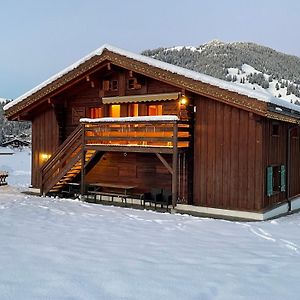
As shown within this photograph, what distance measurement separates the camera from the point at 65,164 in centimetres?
1734

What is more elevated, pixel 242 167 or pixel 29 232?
pixel 242 167

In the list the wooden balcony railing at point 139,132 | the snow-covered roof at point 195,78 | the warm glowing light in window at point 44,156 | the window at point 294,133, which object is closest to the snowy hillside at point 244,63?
the window at point 294,133

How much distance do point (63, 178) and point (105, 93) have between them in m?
4.17

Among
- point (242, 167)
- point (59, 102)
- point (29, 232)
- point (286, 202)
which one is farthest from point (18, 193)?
point (286, 202)

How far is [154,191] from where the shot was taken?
50.3ft

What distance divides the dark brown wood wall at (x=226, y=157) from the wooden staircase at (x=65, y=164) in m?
4.53

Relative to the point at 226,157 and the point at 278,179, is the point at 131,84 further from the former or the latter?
the point at 278,179

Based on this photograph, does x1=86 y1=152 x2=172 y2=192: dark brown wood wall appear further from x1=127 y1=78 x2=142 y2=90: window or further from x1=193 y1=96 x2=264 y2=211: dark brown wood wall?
x1=127 y1=78 x2=142 y2=90: window

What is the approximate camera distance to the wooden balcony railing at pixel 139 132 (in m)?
13.7

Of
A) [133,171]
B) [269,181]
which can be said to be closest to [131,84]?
[133,171]

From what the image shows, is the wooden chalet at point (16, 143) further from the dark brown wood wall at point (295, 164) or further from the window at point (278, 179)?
the window at point (278, 179)

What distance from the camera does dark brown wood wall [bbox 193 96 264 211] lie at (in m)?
13.0

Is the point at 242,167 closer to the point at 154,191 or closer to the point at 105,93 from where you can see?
the point at 154,191

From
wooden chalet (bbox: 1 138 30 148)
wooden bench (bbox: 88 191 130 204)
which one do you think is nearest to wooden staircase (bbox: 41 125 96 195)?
wooden bench (bbox: 88 191 130 204)
